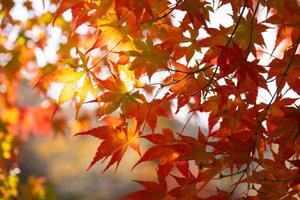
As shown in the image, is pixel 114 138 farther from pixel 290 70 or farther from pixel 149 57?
pixel 290 70

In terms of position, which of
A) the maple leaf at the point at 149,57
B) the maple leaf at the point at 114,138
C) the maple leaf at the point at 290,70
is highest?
the maple leaf at the point at 149,57

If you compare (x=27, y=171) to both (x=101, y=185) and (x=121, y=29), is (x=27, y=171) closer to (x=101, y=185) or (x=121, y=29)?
(x=101, y=185)

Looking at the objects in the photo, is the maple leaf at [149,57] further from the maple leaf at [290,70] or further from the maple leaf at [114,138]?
the maple leaf at [290,70]

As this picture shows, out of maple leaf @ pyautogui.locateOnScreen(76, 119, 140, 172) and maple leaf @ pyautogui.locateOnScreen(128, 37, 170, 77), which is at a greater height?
maple leaf @ pyautogui.locateOnScreen(128, 37, 170, 77)

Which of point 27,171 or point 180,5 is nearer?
point 180,5

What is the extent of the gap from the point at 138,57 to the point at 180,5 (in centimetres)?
15

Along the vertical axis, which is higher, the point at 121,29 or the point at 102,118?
the point at 121,29

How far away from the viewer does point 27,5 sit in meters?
2.53

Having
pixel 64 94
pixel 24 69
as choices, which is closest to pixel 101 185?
pixel 24 69

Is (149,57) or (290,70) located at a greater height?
(149,57)

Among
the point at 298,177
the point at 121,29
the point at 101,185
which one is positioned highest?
the point at 121,29

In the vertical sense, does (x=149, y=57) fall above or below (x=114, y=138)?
above

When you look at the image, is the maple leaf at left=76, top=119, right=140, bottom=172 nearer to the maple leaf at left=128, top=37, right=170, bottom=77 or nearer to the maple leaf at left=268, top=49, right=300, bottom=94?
the maple leaf at left=128, top=37, right=170, bottom=77

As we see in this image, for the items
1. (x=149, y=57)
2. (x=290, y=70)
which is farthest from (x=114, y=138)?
(x=290, y=70)
